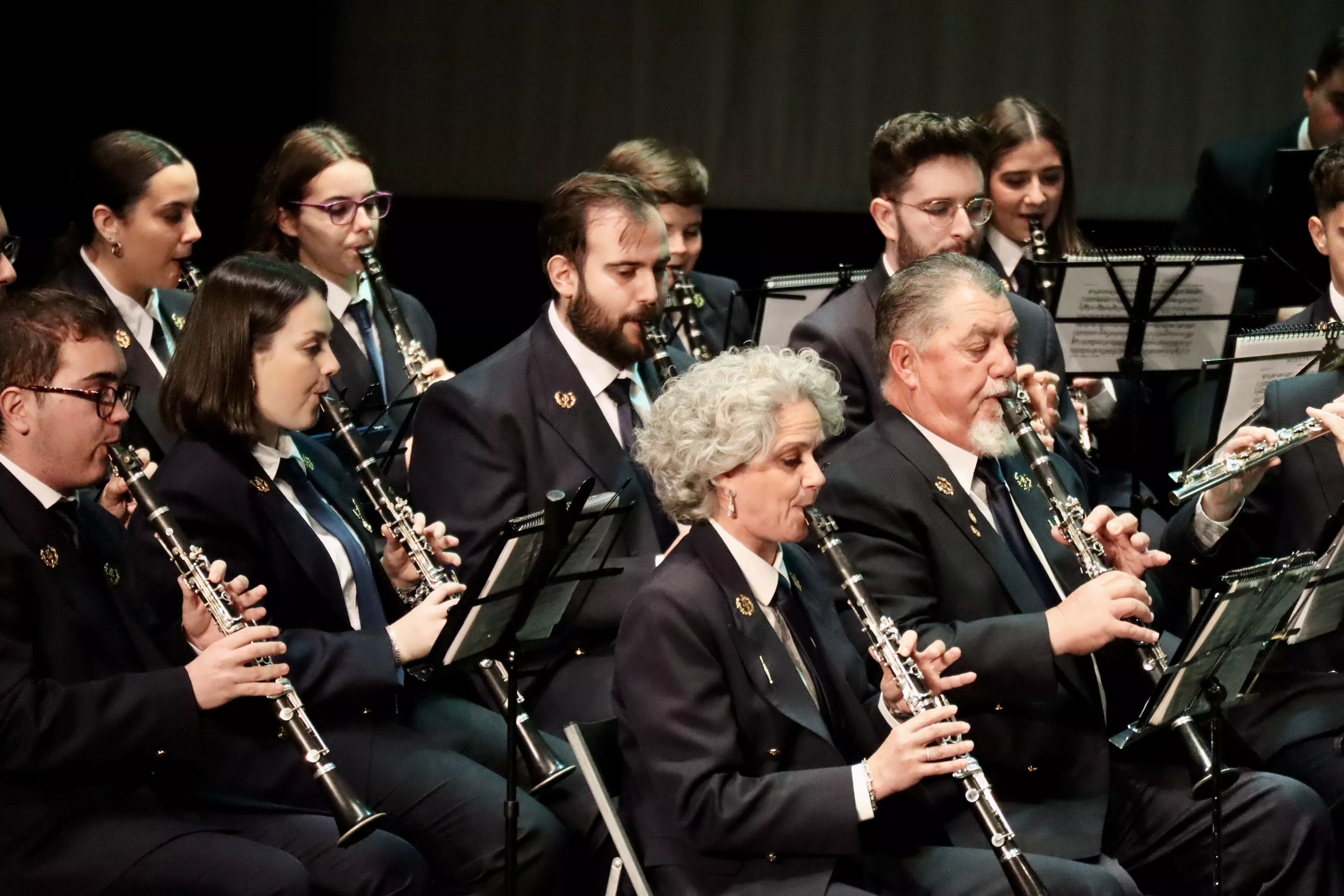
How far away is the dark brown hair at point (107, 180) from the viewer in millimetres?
5141

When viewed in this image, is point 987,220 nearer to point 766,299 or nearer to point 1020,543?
point 766,299

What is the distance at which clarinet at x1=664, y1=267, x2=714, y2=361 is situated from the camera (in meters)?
5.73

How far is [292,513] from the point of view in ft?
12.8

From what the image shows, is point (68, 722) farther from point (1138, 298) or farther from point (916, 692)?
point (1138, 298)

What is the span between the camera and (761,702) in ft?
10.6

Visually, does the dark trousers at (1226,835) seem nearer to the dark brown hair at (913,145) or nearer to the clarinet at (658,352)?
the clarinet at (658,352)

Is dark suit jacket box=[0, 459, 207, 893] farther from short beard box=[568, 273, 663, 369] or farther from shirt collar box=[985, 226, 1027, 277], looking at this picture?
shirt collar box=[985, 226, 1027, 277]

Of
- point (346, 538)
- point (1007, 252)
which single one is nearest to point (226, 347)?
point (346, 538)

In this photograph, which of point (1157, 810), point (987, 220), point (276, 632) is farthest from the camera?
point (987, 220)

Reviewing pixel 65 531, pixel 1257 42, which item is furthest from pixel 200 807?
pixel 1257 42

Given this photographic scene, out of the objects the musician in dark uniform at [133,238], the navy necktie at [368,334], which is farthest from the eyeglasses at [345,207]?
the musician in dark uniform at [133,238]

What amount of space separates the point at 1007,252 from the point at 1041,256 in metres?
0.22

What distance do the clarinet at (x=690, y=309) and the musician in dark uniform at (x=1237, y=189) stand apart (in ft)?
7.15

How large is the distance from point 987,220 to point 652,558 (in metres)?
1.88
